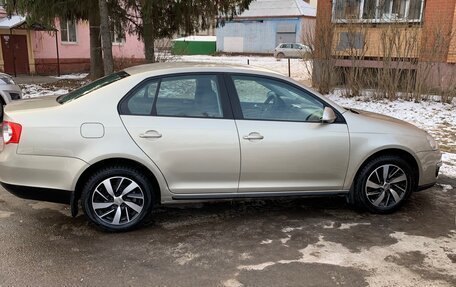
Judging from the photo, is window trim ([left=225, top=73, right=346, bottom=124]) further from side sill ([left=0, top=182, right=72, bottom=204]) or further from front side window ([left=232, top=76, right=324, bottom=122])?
side sill ([left=0, top=182, right=72, bottom=204])

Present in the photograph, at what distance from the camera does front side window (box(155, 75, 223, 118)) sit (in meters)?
4.28

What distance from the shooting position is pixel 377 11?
1305cm

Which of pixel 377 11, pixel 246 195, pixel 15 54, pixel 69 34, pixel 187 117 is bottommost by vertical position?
pixel 246 195

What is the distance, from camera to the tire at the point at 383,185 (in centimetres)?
471

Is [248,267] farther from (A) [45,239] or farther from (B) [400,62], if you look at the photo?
(B) [400,62]

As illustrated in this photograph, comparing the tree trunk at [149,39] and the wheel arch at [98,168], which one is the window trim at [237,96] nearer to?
the wheel arch at [98,168]

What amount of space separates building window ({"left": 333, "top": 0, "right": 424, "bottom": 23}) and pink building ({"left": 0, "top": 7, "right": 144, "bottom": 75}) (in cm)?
964

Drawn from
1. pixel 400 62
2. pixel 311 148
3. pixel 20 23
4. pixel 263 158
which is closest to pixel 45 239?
pixel 263 158

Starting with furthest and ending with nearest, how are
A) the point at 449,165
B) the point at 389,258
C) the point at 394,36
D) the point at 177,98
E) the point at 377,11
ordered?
1. the point at 377,11
2. the point at 394,36
3. the point at 449,165
4. the point at 177,98
5. the point at 389,258

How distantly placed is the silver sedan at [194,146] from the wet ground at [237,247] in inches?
12.2

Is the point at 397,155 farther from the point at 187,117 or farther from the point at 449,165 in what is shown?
the point at 449,165

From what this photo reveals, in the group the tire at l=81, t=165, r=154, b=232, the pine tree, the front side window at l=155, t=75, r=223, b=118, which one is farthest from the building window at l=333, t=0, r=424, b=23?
the tire at l=81, t=165, r=154, b=232

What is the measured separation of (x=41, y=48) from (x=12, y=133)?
64.9ft

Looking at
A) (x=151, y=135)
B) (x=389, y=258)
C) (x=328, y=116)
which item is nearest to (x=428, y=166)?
(x=328, y=116)
